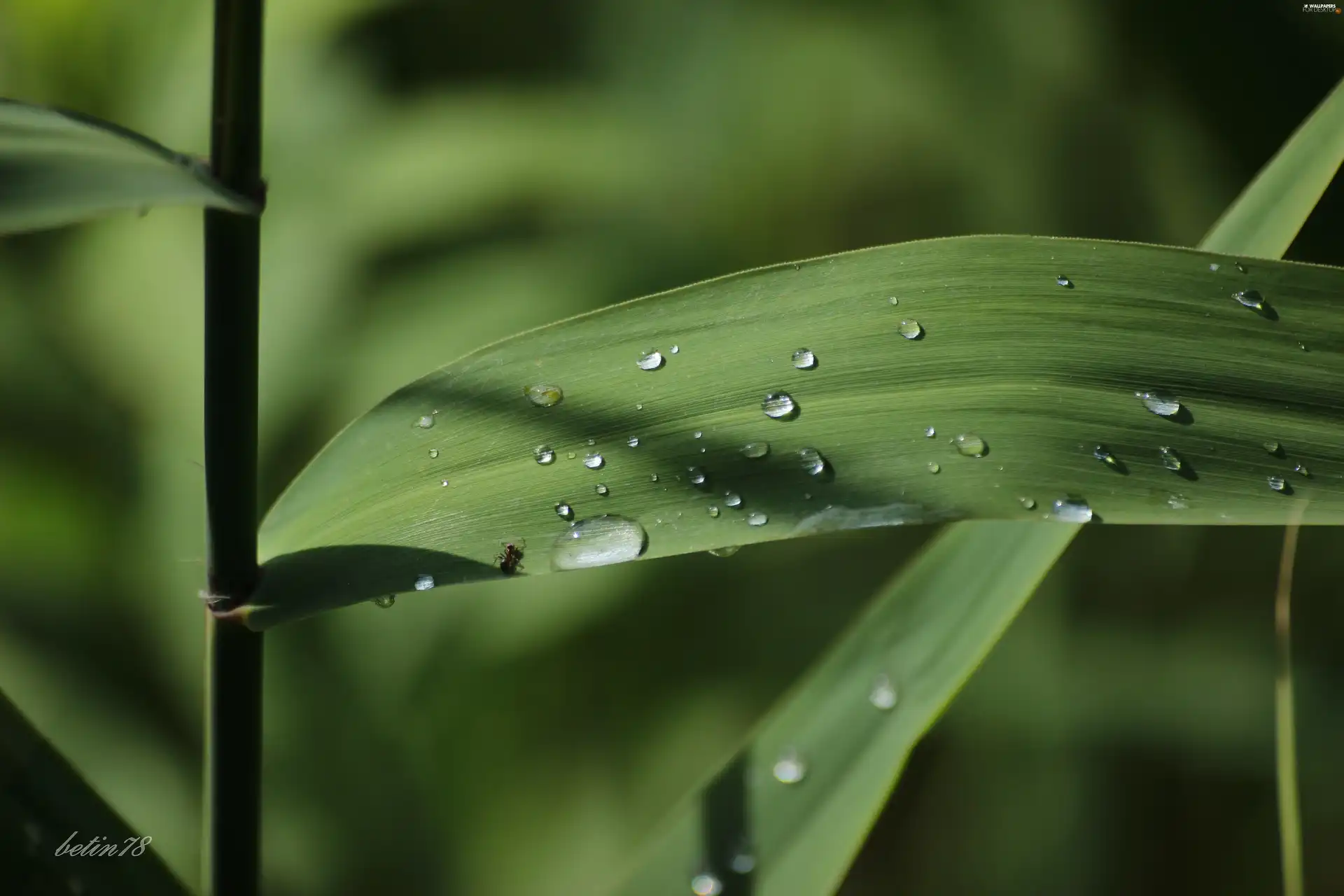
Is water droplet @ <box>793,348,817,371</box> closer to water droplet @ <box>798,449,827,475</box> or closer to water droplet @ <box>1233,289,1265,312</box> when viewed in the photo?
water droplet @ <box>798,449,827,475</box>

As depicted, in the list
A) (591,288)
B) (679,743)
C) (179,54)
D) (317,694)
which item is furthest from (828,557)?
(179,54)

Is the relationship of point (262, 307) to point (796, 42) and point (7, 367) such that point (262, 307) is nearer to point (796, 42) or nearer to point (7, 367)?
point (7, 367)

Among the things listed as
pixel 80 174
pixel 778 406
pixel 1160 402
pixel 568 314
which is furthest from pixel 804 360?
pixel 568 314

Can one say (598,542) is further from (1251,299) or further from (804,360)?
(1251,299)

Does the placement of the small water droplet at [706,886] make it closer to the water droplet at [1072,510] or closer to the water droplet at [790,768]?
the water droplet at [790,768]

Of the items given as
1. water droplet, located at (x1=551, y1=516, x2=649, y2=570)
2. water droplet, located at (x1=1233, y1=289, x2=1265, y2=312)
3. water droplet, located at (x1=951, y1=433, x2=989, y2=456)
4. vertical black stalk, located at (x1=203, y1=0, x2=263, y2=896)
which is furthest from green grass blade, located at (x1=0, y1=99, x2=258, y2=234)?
water droplet, located at (x1=1233, y1=289, x2=1265, y2=312)

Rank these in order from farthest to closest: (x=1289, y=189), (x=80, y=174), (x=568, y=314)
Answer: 1. (x=568, y=314)
2. (x=1289, y=189)
3. (x=80, y=174)

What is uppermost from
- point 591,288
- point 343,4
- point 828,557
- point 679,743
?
point 343,4
